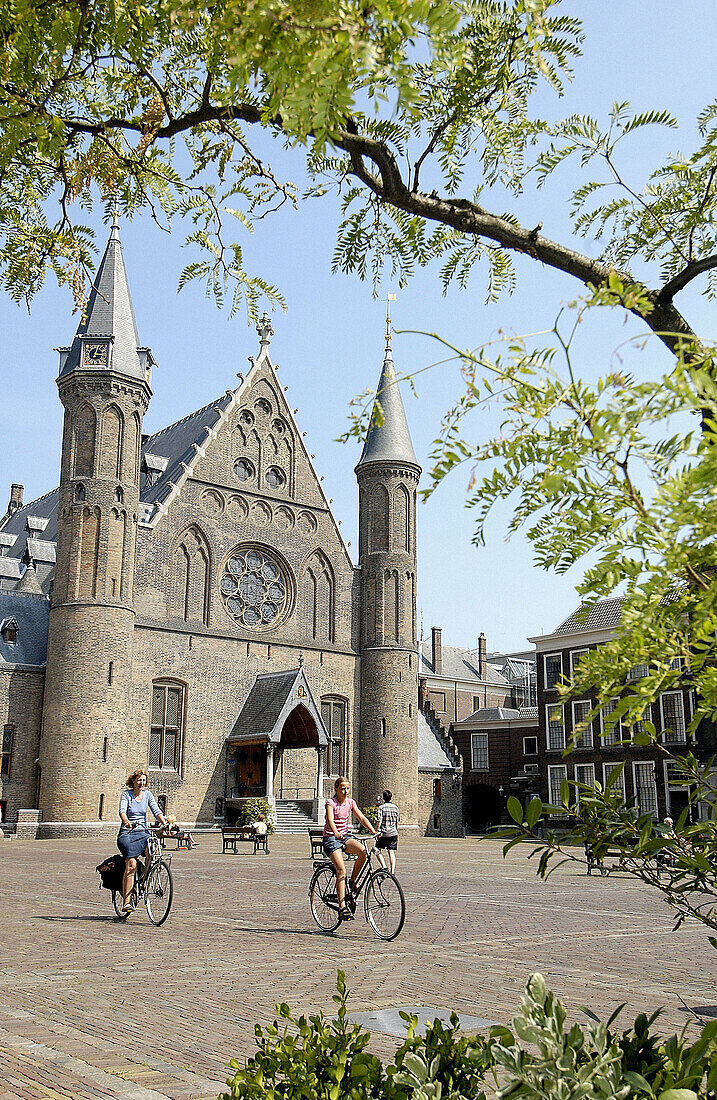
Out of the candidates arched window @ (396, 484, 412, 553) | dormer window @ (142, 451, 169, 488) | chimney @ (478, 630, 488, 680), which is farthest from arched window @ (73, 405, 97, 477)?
chimney @ (478, 630, 488, 680)

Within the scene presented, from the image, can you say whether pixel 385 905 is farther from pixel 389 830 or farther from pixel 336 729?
pixel 336 729

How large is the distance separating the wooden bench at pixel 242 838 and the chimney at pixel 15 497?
3963cm

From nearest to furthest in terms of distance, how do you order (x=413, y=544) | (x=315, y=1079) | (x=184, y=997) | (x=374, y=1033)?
(x=315, y=1079), (x=374, y=1033), (x=184, y=997), (x=413, y=544)

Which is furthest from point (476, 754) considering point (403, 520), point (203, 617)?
point (203, 617)

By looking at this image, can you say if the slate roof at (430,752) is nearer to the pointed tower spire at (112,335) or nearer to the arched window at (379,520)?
the arched window at (379,520)

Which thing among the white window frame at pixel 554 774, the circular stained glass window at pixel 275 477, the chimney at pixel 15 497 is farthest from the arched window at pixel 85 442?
the chimney at pixel 15 497

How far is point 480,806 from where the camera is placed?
60.4m

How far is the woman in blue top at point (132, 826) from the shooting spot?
12.1m

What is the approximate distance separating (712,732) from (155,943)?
3287 centimetres

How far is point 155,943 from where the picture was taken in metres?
10.2

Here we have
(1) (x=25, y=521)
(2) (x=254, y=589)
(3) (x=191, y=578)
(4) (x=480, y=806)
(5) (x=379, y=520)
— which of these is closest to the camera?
(3) (x=191, y=578)

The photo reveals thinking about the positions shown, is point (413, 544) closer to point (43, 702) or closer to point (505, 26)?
point (43, 702)

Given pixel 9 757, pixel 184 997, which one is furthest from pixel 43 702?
pixel 184 997

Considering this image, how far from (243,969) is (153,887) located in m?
3.91
